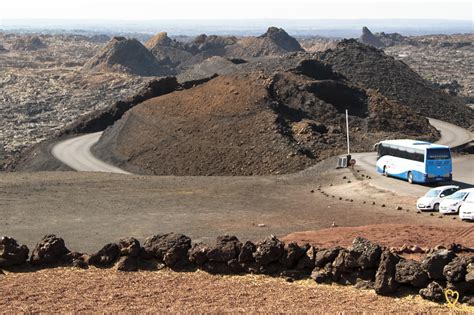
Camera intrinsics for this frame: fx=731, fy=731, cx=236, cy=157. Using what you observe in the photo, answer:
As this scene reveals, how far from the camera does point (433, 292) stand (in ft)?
54.1

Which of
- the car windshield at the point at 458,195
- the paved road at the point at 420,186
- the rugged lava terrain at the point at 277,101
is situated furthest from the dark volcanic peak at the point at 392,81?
the car windshield at the point at 458,195

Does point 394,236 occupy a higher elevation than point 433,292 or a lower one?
lower

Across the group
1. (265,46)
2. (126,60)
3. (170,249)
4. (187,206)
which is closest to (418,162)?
(187,206)

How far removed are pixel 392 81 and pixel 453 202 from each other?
59.4 metres

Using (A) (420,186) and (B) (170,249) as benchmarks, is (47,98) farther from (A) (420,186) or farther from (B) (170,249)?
(B) (170,249)

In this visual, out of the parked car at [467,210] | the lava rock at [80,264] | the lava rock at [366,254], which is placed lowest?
the parked car at [467,210]

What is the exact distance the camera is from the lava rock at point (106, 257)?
20734 millimetres

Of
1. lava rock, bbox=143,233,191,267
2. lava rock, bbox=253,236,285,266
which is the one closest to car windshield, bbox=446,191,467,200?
lava rock, bbox=253,236,285,266

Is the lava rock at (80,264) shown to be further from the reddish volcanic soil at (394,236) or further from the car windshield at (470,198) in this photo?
the car windshield at (470,198)

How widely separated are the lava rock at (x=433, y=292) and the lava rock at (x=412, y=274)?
0.28m

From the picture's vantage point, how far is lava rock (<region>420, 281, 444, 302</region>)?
53.9 ft

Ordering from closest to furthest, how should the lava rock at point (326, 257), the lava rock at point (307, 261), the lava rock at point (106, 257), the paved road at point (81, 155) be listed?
the lava rock at point (326, 257)
the lava rock at point (307, 261)
the lava rock at point (106, 257)
the paved road at point (81, 155)

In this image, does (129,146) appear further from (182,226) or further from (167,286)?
(167,286)

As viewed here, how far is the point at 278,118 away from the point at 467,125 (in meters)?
30.7
